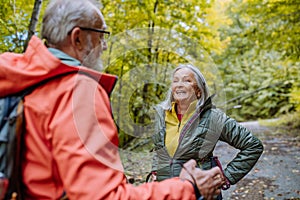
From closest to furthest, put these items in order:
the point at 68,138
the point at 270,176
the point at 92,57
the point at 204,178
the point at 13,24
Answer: the point at 68,138 < the point at 204,178 < the point at 92,57 < the point at 13,24 < the point at 270,176

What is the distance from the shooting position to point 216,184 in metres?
1.39

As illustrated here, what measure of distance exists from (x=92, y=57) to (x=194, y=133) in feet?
3.80

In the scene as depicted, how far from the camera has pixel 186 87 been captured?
257cm

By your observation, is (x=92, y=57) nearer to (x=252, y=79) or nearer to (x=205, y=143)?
(x=205, y=143)

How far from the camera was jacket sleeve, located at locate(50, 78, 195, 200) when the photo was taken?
1151mm

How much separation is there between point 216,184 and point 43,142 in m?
0.73

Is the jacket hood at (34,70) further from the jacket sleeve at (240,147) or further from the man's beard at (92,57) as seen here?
the jacket sleeve at (240,147)

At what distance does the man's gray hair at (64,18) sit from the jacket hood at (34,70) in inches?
3.6

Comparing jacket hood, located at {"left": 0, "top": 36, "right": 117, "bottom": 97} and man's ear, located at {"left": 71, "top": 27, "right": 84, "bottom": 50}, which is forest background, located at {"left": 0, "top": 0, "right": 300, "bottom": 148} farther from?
jacket hood, located at {"left": 0, "top": 36, "right": 117, "bottom": 97}

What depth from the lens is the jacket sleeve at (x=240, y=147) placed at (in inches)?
97.0

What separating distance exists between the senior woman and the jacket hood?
3.96ft

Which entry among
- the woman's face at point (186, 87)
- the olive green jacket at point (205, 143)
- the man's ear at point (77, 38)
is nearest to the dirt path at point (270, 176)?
the olive green jacket at point (205, 143)

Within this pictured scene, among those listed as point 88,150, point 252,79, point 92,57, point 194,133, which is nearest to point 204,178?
point 88,150

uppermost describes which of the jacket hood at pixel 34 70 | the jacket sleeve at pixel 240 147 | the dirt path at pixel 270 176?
the jacket hood at pixel 34 70
